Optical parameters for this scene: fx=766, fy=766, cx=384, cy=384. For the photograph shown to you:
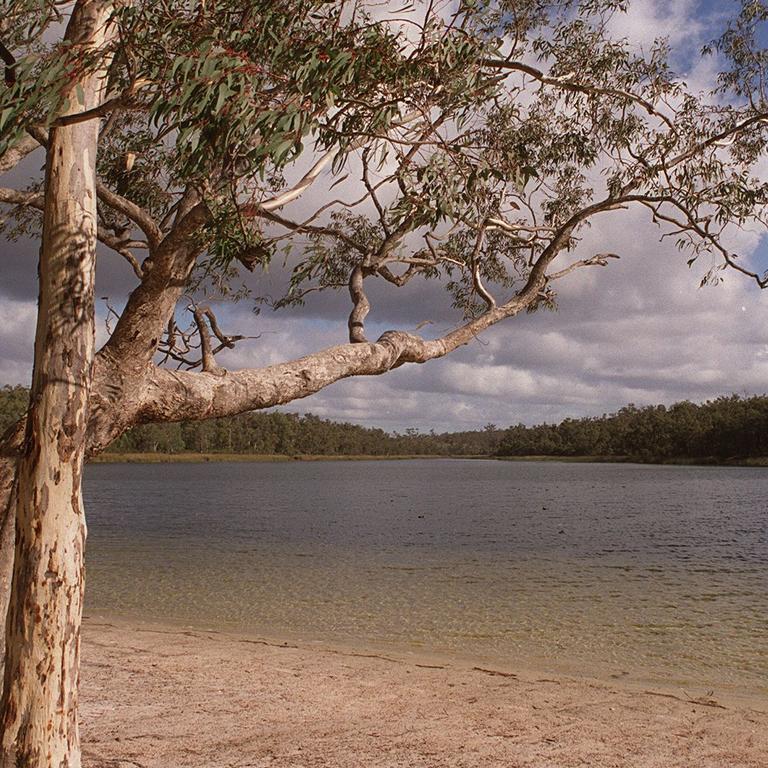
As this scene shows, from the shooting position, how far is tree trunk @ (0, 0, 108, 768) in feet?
8.75

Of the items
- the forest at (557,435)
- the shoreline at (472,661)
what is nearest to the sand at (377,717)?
the shoreline at (472,661)

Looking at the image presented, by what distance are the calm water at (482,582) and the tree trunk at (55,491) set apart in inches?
215

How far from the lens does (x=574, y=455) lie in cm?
10438

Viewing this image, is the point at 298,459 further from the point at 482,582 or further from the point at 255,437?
the point at 482,582

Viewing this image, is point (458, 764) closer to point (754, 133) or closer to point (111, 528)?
point (754, 133)

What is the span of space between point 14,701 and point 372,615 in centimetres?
720

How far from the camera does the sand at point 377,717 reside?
4.15 m

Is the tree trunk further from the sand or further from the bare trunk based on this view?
the sand

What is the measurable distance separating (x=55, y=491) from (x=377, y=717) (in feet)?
10.0

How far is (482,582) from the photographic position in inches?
473

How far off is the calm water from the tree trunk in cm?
546

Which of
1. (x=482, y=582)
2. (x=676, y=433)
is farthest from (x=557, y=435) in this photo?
(x=482, y=582)

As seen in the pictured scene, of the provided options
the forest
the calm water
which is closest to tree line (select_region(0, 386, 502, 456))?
the forest

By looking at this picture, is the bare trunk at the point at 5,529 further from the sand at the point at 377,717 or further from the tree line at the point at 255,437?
the tree line at the point at 255,437
